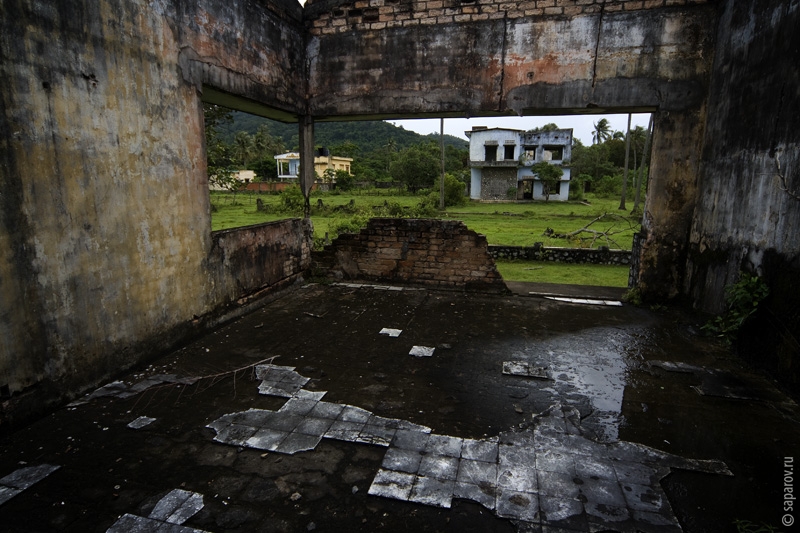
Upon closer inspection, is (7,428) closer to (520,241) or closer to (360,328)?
(360,328)

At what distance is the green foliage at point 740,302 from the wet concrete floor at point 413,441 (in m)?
0.29

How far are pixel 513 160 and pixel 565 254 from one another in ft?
87.9

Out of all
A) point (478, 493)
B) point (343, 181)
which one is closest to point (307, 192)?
point (478, 493)

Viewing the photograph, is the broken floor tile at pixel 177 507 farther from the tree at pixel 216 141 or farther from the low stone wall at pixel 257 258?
the tree at pixel 216 141

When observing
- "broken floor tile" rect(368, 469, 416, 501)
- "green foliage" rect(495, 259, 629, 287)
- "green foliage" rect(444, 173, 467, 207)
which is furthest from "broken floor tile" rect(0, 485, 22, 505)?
"green foliage" rect(444, 173, 467, 207)

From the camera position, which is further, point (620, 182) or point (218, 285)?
point (620, 182)

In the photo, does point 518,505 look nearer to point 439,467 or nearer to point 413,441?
point 439,467

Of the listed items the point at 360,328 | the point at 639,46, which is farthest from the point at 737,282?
the point at 360,328

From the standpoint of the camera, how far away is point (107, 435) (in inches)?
125

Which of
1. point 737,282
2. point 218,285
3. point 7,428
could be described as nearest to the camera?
point 7,428

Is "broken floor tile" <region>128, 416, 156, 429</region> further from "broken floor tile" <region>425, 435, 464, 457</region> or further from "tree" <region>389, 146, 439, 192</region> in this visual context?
"tree" <region>389, 146, 439, 192</region>

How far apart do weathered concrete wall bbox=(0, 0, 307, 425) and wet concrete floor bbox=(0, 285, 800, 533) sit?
1.61 ft

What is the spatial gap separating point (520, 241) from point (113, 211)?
11.0 meters

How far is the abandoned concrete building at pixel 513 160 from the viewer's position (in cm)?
3506
